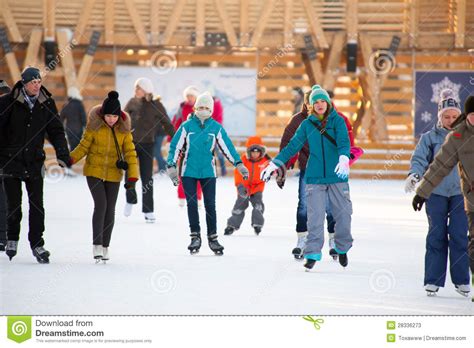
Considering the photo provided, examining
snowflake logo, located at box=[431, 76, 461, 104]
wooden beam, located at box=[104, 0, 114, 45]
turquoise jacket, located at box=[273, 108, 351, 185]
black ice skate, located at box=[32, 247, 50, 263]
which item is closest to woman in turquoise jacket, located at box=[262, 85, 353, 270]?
turquoise jacket, located at box=[273, 108, 351, 185]

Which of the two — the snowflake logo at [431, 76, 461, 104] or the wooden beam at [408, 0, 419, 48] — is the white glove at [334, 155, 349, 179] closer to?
the wooden beam at [408, 0, 419, 48]

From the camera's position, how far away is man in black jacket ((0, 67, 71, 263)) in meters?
8.33

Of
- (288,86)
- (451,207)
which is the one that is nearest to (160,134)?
(288,86)

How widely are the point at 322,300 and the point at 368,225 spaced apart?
5546 millimetres

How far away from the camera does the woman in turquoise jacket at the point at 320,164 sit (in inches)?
330

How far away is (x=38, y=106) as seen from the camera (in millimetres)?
8422

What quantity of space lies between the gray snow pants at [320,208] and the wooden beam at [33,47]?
640 inches

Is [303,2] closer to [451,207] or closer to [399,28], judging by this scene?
[399,28]

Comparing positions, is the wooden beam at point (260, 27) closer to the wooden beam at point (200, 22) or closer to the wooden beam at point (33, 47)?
the wooden beam at point (200, 22)

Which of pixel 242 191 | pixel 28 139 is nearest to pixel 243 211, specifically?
pixel 242 191

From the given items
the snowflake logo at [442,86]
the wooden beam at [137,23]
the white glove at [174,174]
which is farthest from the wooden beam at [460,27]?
the white glove at [174,174]

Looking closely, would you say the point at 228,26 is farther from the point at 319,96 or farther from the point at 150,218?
the point at 319,96

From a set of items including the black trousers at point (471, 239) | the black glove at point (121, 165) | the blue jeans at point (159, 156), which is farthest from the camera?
the blue jeans at point (159, 156)

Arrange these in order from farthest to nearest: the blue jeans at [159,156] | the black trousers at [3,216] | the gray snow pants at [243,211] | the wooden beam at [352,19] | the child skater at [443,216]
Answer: the wooden beam at [352,19] < the blue jeans at [159,156] < the gray snow pants at [243,211] < the black trousers at [3,216] < the child skater at [443,216]
